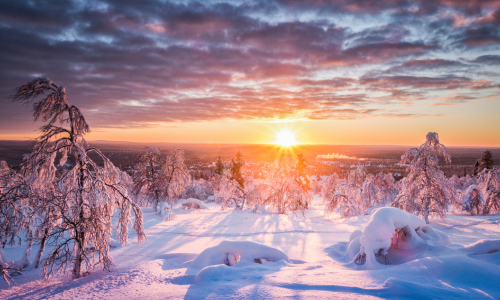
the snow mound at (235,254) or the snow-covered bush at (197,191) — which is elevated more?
the snow mound at (235,254)

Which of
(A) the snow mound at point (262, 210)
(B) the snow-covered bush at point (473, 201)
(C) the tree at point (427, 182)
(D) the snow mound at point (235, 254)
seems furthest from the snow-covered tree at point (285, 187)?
(B) the snow-covered bush at point (473, 201)

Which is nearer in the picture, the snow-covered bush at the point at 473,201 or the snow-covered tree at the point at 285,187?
the snow-covered bush at the point at 473,201

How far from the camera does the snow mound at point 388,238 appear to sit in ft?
29.2

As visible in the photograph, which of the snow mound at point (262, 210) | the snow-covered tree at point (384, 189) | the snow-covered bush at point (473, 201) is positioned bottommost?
the snow mound at point (262, 210)

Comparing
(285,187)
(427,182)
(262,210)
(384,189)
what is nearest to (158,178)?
(262,210)

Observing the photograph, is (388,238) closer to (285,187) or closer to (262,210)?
(285,187)

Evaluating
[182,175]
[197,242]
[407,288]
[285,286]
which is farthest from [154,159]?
[407,288]

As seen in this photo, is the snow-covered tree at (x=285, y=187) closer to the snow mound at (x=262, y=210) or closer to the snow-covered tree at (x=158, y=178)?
the snow mound at (x=262, y=210)

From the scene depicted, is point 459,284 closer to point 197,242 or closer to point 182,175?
point 197,242

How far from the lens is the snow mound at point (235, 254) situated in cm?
960

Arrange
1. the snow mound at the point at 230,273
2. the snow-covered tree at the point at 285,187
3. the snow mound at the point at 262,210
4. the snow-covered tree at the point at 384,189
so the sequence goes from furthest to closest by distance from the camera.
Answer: the snow-covered tree at the point at 384,189, the snow mound at the point at 262,210, the snow-covered tree at the point at 285,187, the snow mound at the point at 230,273

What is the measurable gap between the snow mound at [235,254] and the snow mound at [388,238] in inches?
134

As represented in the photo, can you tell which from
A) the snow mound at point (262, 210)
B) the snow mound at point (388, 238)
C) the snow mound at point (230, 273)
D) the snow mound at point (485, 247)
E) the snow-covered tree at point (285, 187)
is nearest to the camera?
the snow mound at point (230, 273)

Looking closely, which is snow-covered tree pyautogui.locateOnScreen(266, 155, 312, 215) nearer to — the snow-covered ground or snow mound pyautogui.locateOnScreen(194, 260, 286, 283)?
the snow-covered ground
